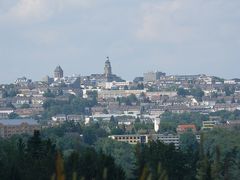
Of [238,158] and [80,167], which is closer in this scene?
[80,167]

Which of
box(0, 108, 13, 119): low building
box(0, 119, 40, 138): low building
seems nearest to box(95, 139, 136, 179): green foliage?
box(0, 119, 40, 138): low building

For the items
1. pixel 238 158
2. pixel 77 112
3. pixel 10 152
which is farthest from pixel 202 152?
pixel 77 112

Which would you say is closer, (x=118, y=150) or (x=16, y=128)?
(x=118, y=150)

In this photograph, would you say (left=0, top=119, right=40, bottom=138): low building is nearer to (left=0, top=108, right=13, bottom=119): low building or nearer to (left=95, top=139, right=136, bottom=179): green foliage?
(left=95, top=139, right=136, bottom=179): green foliage

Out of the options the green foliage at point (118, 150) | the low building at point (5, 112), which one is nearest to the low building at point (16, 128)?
the green foliage at point (118, 150)

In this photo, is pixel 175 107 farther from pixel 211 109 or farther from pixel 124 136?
pixel 124 136

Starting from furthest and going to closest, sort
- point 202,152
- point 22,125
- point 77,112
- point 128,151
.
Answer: point 77,112, point 22,125, point 128,151, point 202,152

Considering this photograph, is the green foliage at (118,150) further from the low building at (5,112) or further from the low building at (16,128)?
the low building at (5,112)

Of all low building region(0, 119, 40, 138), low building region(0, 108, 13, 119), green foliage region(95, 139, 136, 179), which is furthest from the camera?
low building region(0, 108, 13, 119)

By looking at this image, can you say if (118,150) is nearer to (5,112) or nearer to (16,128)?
(16,128)

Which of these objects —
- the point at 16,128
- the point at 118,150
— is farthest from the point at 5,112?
the point at 118,150

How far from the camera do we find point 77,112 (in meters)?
192

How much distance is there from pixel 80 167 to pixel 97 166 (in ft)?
1.61

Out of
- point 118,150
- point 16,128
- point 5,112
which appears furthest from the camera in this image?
point 5,112
